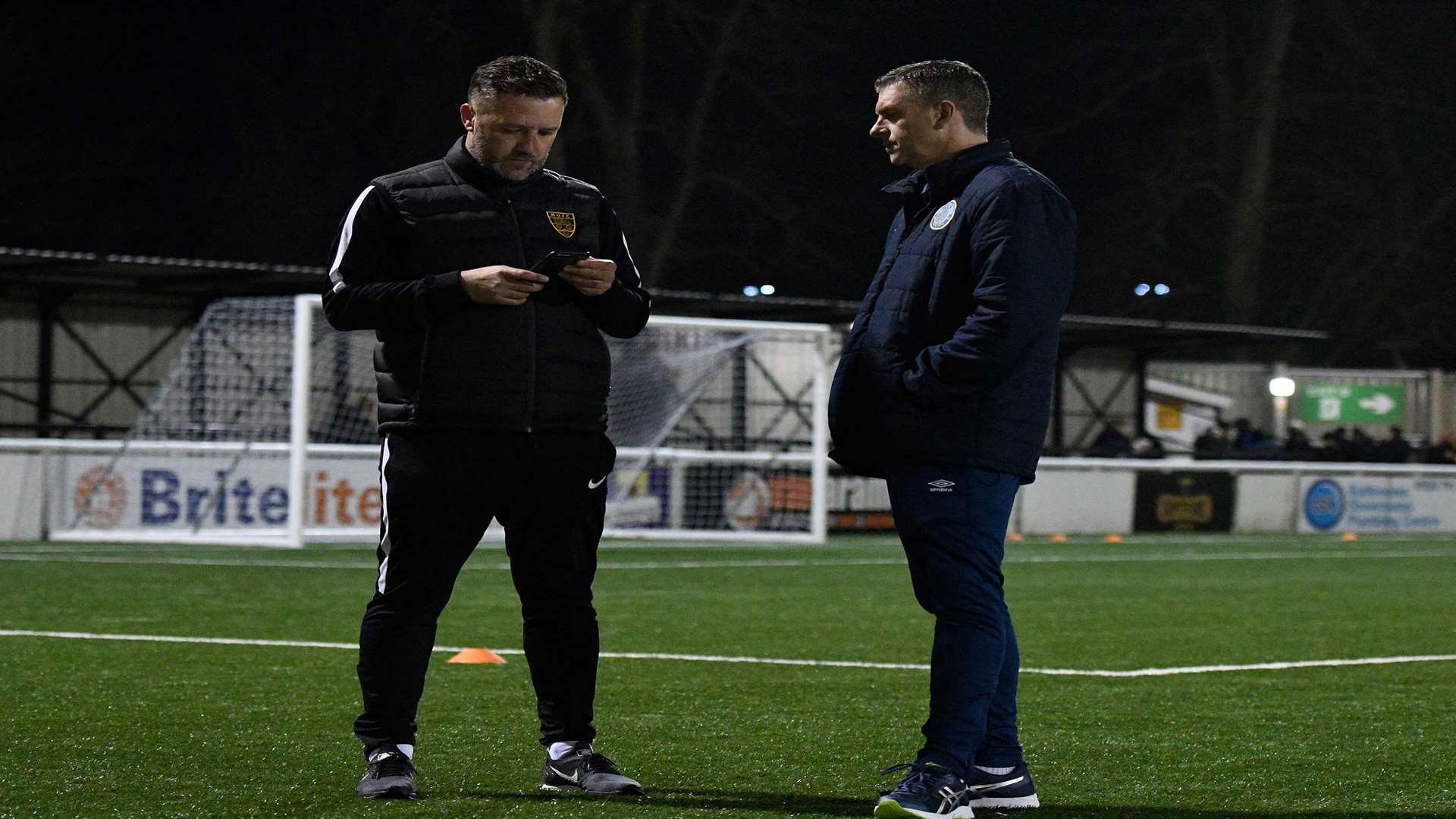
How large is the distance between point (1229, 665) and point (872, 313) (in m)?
4.11

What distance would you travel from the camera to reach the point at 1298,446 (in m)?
29.0

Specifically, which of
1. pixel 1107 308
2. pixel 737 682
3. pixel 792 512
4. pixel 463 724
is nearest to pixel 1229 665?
pixel 737 682

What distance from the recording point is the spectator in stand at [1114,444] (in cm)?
2764

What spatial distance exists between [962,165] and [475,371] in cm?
121

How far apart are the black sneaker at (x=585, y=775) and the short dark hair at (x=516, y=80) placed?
1561 mm

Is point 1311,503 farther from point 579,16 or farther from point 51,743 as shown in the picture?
point 51,743

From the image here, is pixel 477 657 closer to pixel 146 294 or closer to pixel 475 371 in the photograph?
pixel 475 371

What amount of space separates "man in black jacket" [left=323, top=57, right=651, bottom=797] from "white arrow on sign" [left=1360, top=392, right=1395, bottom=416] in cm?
3118

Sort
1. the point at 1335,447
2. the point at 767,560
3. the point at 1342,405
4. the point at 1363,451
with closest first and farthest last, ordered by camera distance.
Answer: the point at 767,560 < the point at 1363,451 < the point at 1335,447 < the point at 1342,405

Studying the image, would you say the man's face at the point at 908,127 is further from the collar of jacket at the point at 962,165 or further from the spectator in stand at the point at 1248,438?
the spectator in stand at the point at 1248,438

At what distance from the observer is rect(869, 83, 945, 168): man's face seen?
4.56m

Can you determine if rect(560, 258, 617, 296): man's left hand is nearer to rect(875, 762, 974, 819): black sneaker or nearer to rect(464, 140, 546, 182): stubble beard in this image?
rect(464, 140, 546, 182): stubble beard

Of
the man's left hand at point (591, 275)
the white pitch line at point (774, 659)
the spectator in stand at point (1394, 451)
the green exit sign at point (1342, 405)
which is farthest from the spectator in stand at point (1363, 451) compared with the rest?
the man's left hand at point (591, 275)

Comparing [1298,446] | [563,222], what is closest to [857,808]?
[563,222]
